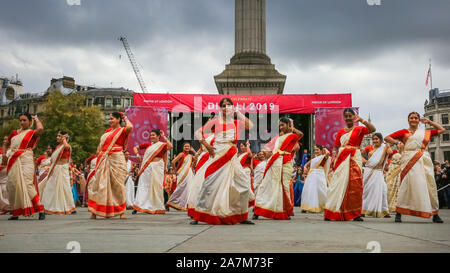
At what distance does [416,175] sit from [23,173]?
6.99 meters

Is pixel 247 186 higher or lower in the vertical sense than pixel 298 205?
higher

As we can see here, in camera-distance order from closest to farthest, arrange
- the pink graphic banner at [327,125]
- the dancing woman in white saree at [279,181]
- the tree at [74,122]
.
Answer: the dancing woman in white saree at [279,181], the pink graphic banner at [327,125], the tree at [74,122]

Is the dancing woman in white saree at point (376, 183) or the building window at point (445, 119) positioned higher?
the building window at point (445, 119)

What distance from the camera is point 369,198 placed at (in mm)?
10422

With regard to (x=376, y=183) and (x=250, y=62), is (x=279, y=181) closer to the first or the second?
(x=376, y=183)

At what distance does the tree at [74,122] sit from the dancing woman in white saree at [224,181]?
132 ft

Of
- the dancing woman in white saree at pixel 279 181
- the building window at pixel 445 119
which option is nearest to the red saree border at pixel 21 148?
the dancing woman in white saree at pixel 279 181

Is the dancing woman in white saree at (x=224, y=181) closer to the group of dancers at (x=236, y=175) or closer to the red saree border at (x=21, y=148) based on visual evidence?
the group of dancers at (x=236, y=175)

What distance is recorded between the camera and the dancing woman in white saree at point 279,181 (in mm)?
8141

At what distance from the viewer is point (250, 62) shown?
1033 inches

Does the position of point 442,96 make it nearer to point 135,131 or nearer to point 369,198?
point 135,131

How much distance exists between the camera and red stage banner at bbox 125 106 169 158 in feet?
69.5
